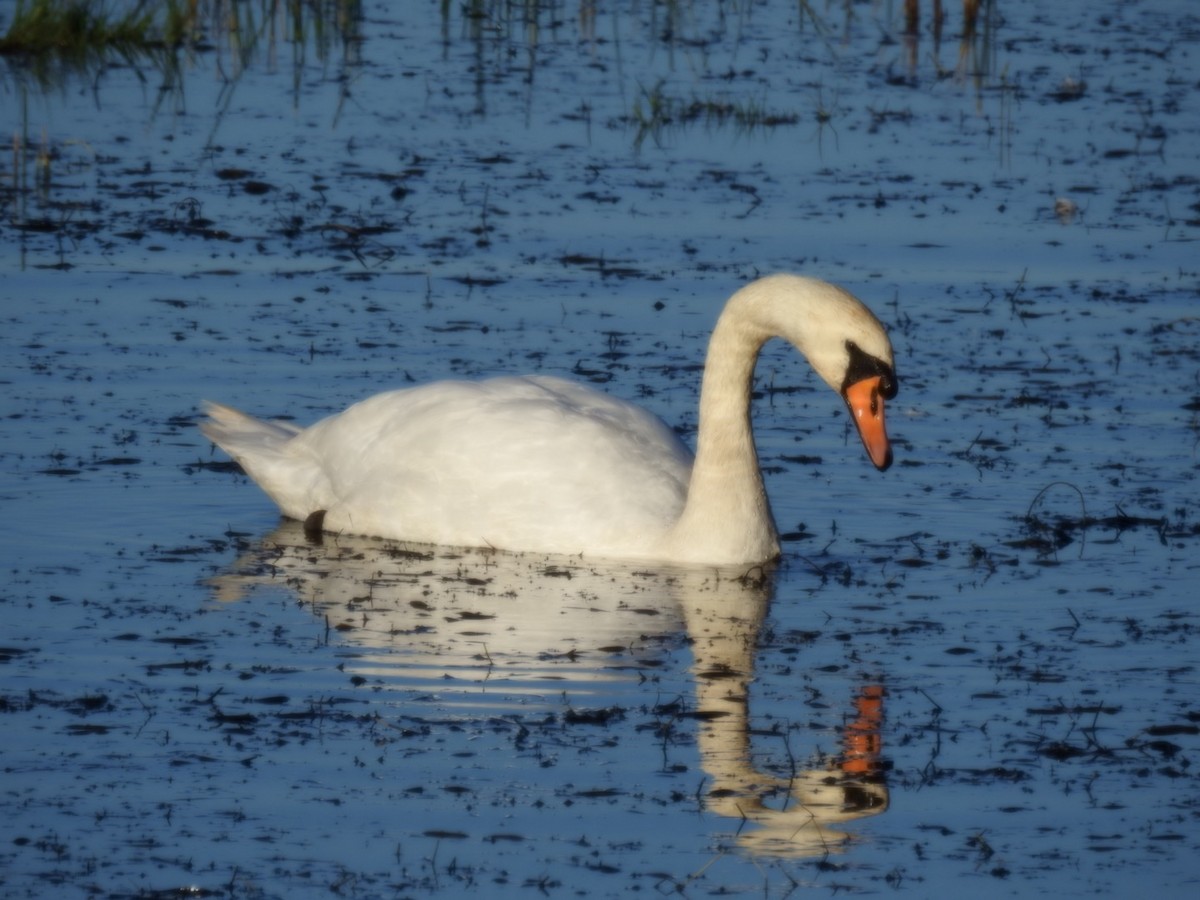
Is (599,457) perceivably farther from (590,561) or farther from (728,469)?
(728,469)

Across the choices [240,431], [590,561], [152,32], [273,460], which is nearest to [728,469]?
[590,561]

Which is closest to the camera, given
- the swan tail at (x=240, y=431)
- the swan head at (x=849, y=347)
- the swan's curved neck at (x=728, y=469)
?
the swan head at (x=849, y=347)

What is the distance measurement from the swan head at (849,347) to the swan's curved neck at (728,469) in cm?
32

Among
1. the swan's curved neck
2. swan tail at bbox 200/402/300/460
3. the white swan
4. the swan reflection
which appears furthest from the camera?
swan tail at bbox 200/402/300/460

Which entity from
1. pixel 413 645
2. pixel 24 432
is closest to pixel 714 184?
pixel 24 432

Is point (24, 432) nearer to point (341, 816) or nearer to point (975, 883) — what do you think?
point (341, 816)

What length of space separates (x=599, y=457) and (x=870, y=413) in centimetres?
120

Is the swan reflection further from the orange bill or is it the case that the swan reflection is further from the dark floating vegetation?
the dark floating vegetation

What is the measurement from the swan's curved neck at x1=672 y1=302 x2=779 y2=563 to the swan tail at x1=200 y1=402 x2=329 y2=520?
1788mm

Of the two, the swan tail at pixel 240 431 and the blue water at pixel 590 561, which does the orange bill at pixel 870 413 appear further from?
the swan tail at pixel 240 431

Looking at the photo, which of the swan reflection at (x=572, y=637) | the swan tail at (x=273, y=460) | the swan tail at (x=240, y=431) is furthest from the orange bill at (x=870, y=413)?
the swan tail at (x=240, y=431)

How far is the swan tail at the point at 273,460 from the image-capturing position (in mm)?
11141

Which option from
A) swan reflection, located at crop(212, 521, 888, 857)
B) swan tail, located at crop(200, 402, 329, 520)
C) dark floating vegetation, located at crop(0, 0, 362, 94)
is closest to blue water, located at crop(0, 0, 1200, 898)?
swan reflection, located at crop(212, 521, 888, 857)

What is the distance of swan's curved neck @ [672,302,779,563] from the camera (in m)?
10.3
